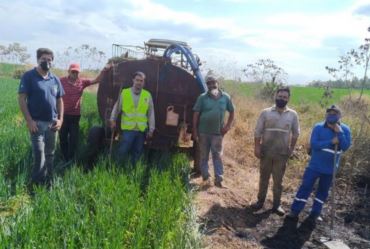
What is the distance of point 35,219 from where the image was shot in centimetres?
359

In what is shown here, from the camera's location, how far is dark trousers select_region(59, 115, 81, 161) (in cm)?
736

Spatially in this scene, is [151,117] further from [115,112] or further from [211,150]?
[211,150]

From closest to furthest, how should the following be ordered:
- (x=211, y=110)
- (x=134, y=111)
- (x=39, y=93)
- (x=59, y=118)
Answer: (x=39, y=93)
(x=59, y=118)
(x=134, y=111)
(x=211, y=110)

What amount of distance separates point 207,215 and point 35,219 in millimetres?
2735

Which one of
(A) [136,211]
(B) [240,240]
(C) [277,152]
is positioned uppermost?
(C) [277,152]

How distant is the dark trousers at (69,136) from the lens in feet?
24.2

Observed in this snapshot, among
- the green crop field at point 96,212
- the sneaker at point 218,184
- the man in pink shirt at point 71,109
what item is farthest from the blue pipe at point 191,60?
the green crop field at point 96,212

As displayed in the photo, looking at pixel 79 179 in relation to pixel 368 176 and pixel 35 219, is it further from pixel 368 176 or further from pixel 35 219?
pixel 368 176

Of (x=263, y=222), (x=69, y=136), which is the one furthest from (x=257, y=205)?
(x=69, y=136)

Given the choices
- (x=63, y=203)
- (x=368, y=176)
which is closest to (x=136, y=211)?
(x=63, y=203)

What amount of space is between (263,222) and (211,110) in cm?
190

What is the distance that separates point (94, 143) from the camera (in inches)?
284

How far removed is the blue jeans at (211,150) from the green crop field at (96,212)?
0.78m

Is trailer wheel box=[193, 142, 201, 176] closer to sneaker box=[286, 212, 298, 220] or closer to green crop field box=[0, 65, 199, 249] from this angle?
green crop field box=[0, 65, 199, 249]
